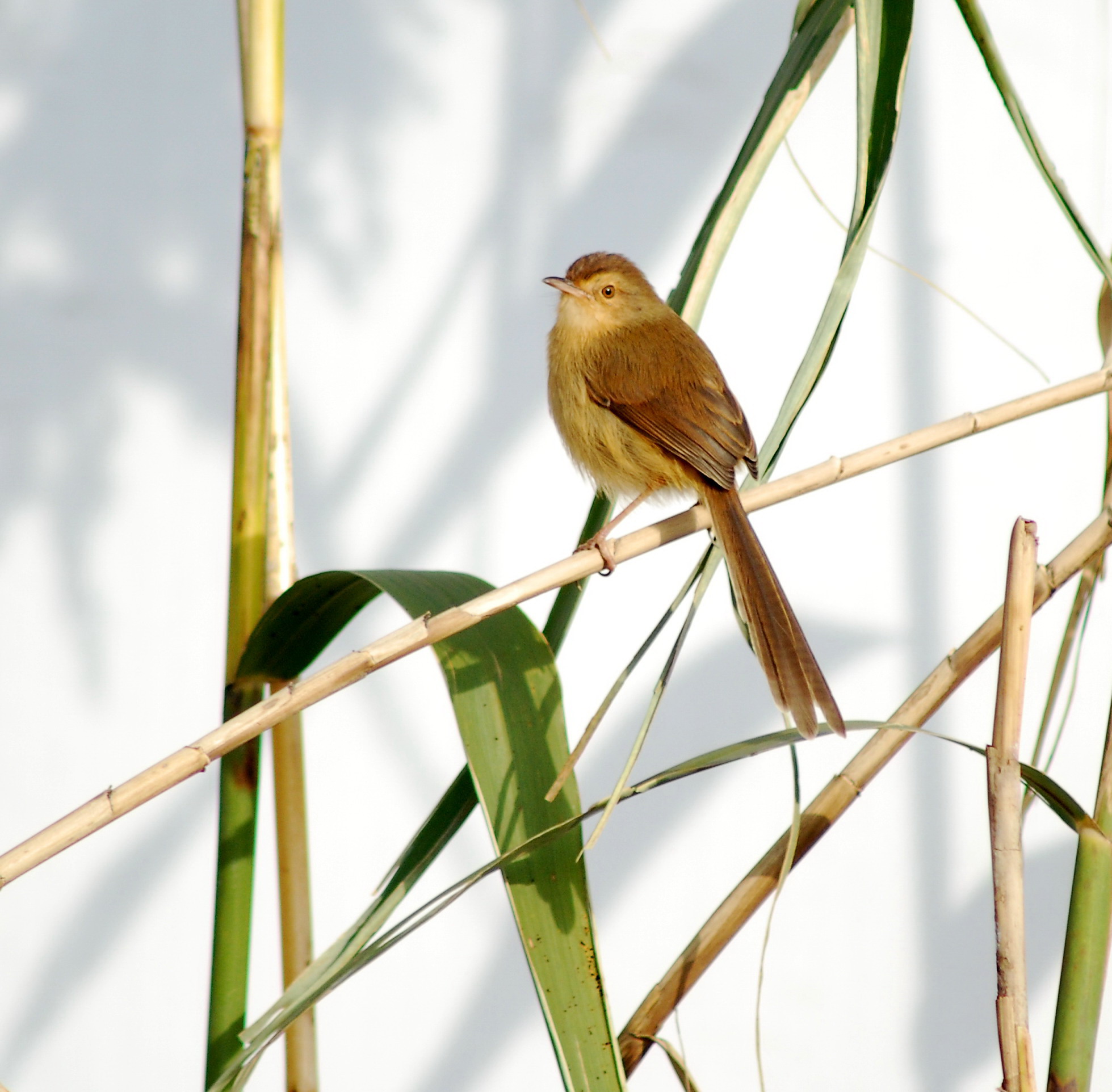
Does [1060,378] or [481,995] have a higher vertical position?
[1060,378]

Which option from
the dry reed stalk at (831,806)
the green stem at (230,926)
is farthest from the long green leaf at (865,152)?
the green stem at (230,926)

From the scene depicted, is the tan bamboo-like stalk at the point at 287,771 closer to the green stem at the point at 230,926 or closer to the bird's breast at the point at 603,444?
the green stem at the point at 230,926

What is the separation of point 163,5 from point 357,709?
129cm

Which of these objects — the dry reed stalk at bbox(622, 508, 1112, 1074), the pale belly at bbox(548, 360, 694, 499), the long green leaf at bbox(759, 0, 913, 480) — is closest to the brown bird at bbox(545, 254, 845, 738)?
the pale belly at bbox(548, 360, 694, 499)

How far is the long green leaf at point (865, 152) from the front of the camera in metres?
0.69

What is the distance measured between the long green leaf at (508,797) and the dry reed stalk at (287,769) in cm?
10

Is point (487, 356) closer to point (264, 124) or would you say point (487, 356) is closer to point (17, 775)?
point (264, 124)

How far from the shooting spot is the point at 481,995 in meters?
1.97

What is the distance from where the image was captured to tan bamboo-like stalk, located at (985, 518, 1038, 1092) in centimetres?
65

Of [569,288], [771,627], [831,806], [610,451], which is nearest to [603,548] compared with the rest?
[771,627]

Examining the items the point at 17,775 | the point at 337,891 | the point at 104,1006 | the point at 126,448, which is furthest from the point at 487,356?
the point at 104,1006

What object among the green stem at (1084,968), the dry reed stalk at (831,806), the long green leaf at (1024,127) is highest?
the long green leaf at (1024,127)

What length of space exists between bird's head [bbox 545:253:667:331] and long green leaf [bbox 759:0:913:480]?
69 cm

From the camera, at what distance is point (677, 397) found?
1.24 metres
